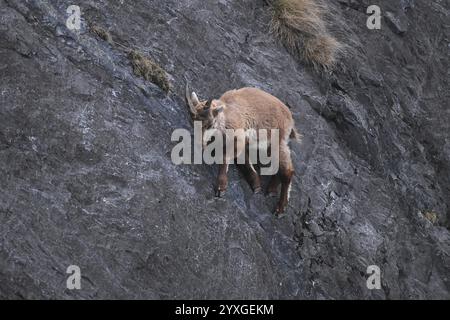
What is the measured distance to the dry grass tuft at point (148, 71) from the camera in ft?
41.1

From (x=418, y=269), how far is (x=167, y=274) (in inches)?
187

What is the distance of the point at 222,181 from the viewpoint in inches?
461

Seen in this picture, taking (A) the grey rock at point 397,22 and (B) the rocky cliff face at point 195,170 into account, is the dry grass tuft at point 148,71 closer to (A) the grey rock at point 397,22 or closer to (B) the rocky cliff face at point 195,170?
(B) the rocky cliff face at point 195,170

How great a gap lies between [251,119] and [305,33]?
3624mm

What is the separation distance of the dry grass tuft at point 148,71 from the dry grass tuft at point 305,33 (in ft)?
10.8

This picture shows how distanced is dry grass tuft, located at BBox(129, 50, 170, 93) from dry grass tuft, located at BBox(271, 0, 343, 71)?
3282 mm

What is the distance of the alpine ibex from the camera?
11695 millimetres

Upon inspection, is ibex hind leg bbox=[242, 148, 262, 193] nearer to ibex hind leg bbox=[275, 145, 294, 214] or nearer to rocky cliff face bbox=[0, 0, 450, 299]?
rocky cliff face bbox=[0, 0, 450, 299]

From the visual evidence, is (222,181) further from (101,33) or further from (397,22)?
(397,22)

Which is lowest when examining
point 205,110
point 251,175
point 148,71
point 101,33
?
point 251,175

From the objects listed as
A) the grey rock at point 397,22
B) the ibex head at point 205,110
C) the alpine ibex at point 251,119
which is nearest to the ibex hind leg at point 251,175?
the alpine ibex at point 251,119

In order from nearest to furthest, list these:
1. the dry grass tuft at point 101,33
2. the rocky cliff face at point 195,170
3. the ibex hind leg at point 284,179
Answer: the rocky cliff face at point 195,170, the ibex hind leg at point 284,179, the dry grass tuft at point 101,33

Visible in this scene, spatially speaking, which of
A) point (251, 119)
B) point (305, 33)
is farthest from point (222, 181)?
point (305, 33)

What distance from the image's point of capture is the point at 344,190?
43.8 feet
